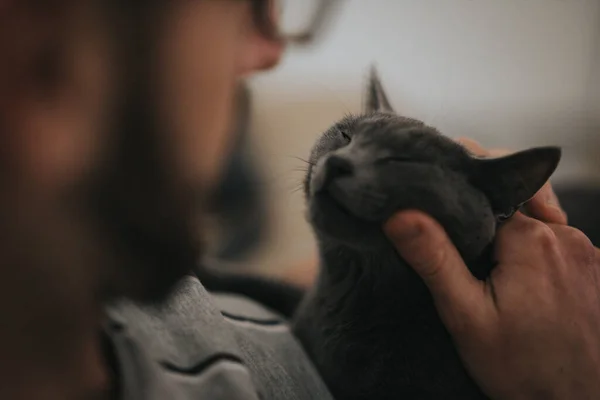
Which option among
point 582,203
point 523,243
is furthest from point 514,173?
point 582,203

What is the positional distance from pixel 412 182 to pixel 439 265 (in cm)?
7

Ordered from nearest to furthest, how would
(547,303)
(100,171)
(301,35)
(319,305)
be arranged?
(100,171), (301,35), (547,303), (319,305)

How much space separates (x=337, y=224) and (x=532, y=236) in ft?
0.63

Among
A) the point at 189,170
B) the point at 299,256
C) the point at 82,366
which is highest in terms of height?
the point at 189,170

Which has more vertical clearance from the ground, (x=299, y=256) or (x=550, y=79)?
(x=550, y=79)

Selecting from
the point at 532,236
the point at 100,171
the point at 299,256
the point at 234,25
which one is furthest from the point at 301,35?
the point at 299,256

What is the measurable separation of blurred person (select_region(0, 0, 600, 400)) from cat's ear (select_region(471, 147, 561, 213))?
7 cm

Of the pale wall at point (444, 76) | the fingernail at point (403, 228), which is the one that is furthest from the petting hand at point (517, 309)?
the pale wall at point (444, 76)

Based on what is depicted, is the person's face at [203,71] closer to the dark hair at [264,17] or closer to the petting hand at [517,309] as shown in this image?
the dark hair at [264,17]

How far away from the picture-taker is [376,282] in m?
0.59

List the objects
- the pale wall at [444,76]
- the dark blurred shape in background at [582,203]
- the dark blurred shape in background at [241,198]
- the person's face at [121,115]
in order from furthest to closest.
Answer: the dark blurred shape in background at [582,203] → the pale wall at [444,76] → the dark blurred shape in background at [241,198] → the person's face at [121,115]

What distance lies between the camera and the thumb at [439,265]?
50 cm

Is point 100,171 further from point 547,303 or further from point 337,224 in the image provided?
point 547,303

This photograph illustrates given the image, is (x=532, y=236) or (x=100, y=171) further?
(x=532, y=236)
